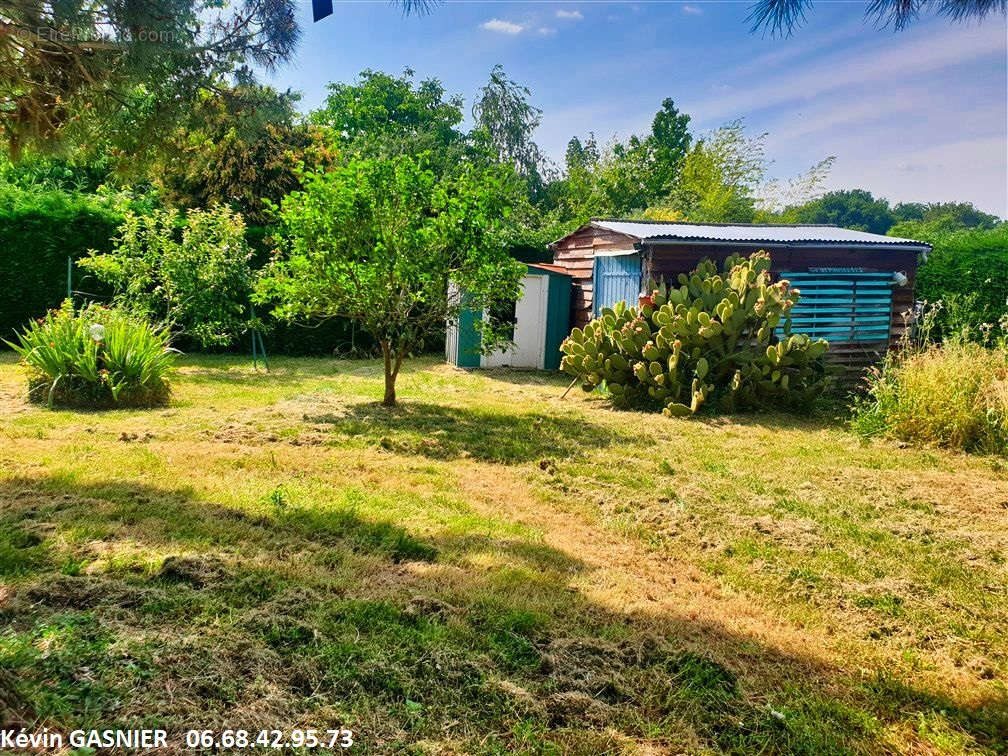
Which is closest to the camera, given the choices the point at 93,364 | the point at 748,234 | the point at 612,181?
the point at 93,364

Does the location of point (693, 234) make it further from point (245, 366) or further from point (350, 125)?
point (350, 125)

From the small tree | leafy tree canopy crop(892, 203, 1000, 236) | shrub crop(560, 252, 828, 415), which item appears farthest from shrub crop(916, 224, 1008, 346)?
leafy tree canopy crop(892, 203, 1000, 236)

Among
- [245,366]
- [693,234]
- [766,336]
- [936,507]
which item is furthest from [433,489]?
[245,366]

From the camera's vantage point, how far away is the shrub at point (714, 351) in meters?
8.34

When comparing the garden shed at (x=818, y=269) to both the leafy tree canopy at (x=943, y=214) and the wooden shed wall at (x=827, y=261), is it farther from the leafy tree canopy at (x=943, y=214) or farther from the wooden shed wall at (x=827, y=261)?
the leafy tree canopy at (x=943, y=214)

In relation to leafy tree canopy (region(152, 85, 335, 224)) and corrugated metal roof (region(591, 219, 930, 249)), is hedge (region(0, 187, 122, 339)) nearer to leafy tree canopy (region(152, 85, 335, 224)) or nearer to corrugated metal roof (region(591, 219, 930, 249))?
leafy tree canopy (region(152, 85, 335, 224))

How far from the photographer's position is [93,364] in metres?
7.22

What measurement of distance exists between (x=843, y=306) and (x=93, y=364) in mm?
10707

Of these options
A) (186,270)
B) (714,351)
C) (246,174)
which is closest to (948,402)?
(714,351)

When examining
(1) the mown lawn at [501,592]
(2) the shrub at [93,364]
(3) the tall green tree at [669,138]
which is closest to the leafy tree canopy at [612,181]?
(3) the tall green tree at [669,138]

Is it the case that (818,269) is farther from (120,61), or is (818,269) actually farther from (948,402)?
(120,61)

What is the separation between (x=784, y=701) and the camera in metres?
2.43

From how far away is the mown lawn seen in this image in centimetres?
221

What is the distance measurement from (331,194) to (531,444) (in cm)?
356
